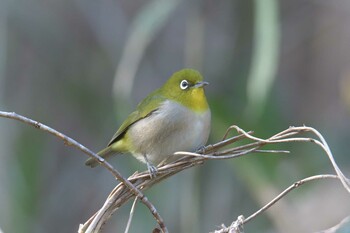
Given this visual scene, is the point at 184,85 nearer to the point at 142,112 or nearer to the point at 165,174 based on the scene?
the point at 142,112

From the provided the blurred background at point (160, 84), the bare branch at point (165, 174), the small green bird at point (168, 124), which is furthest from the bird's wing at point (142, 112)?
the bare branch at point (165, 174)

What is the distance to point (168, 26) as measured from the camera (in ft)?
25.2

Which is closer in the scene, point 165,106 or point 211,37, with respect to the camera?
point 165,106

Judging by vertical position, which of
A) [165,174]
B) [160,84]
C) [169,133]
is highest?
[160,84]

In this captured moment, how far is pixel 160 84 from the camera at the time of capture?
7293 mm

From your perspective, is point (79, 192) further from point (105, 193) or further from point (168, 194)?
point (168, 194)

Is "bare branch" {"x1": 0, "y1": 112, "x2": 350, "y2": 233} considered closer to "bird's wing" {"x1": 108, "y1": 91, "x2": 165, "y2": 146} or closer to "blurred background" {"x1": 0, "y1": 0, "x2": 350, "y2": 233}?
"bird's wing" {"x1": 108, "y1": 91, "x2": 165, "y2": 146}

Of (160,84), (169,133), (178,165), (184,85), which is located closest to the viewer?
(178,165)

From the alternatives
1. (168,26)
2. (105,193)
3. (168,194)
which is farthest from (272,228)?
(168,26)

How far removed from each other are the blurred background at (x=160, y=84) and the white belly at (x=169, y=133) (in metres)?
0.79

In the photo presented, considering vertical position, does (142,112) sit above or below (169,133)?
above

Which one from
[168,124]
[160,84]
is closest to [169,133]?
[168,124]

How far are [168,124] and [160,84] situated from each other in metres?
3.08

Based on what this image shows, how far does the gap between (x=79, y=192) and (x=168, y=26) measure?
1.66 meters
